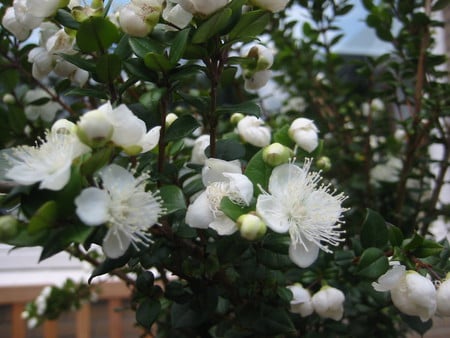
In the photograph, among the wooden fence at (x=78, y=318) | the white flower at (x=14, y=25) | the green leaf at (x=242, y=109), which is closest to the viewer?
the green leaf at (x=242, y=109)

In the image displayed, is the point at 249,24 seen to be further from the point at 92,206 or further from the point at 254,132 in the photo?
the point at 92,206

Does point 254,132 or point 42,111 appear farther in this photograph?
point 42,111

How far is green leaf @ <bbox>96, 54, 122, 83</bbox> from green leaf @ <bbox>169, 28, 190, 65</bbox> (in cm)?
8

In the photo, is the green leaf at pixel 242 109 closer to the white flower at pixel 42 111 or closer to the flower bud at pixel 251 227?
the flower bud at pixel 251 227

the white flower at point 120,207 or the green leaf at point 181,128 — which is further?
the green leaf at point 181,128

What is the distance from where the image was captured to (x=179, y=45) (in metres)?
0.54

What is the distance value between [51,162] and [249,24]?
313mm

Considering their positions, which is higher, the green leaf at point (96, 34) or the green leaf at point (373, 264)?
the green leaf at point (96, 34)

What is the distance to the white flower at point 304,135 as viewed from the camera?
0.67m

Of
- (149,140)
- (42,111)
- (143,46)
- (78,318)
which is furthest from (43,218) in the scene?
(78,318)

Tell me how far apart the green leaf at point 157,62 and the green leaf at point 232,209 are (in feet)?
0.62

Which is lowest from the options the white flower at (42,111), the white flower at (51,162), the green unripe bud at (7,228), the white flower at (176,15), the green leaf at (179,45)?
the white flower at (42,111)

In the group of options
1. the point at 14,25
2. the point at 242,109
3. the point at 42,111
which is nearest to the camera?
the point at 242,109

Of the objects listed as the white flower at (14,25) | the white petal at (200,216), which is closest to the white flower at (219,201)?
the white petal at (200,216)
